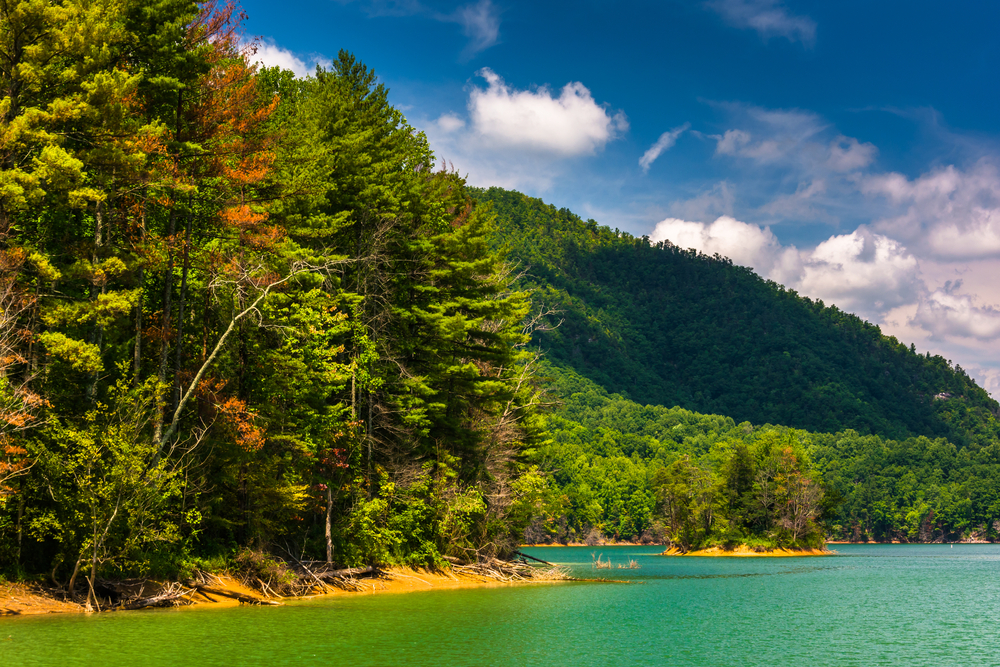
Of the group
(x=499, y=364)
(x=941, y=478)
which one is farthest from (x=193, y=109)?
(x=941, y=478)

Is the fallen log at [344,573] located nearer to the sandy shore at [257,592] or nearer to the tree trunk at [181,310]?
→ the sandy shore at [257,592]

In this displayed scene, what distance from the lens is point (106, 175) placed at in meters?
25.9

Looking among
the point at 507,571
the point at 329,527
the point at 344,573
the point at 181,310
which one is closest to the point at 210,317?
the point at 181,310

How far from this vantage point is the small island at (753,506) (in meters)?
102

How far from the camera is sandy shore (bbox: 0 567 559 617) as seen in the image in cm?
2353

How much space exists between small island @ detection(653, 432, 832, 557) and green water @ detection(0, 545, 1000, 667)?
216 feet

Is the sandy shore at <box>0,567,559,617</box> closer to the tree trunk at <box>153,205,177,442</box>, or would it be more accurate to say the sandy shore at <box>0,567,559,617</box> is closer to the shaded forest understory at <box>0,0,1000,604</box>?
the shaded forest understory at <box>0,0,1000,604</box>

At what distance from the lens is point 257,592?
30.0 m

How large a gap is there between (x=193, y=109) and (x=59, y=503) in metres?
14.6

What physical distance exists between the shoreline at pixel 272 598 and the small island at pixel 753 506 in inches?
2509

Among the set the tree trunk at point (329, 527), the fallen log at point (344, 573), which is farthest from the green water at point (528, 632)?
the tree trunk at point (329, 527)

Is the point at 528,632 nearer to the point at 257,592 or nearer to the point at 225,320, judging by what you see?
the point at 257,592

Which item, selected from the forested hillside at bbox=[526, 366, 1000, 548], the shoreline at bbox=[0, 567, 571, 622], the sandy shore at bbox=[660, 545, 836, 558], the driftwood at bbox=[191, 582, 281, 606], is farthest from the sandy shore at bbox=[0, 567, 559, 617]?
the forested hillside at bbox=[526, 366, 1000, 548]

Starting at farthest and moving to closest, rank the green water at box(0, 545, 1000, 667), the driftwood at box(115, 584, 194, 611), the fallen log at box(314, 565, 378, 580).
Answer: the fallen log at box(314, 565, 378, 580), the driftwood at box(115, 584, 194, 611), the green water at box(0, 545, 1000, 667)
